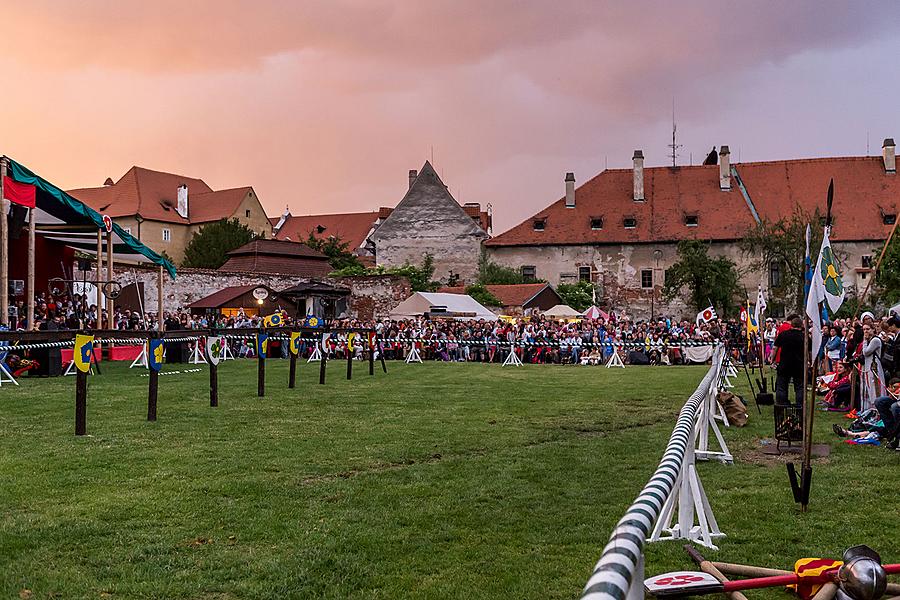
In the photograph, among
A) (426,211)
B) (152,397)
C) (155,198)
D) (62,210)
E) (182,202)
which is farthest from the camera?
(182,202)

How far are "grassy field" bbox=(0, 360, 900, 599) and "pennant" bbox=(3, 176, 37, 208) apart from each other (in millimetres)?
10211

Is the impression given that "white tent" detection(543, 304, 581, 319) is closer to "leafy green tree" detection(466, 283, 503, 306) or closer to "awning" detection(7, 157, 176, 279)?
"leafy green tree" detection(466, 283, 503, 306)

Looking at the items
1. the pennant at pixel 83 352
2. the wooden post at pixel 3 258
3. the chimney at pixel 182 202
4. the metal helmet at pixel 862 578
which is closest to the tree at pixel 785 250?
the wooden post at pixel 3 258

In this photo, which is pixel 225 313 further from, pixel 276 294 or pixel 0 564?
pixel 0 564

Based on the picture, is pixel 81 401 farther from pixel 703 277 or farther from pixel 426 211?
pixel 426 211

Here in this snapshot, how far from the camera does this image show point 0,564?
542 centimetres

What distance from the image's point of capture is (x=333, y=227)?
10206cm

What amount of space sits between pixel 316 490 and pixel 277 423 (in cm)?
484

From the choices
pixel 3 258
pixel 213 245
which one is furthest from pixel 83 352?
pixel 213 245

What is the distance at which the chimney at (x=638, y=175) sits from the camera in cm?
6362

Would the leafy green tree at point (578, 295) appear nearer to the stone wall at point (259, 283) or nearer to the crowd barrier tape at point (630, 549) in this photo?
the stone wall at point (259, 283)

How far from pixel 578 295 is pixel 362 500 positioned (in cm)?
5408

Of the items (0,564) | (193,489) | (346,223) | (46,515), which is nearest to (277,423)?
(193,489)

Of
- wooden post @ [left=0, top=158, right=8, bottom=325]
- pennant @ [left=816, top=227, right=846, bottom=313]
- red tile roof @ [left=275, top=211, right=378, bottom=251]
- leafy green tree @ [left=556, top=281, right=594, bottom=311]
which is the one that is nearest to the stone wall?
leafy green tree @ [left=556, top=281, right=594, bottom=311]
